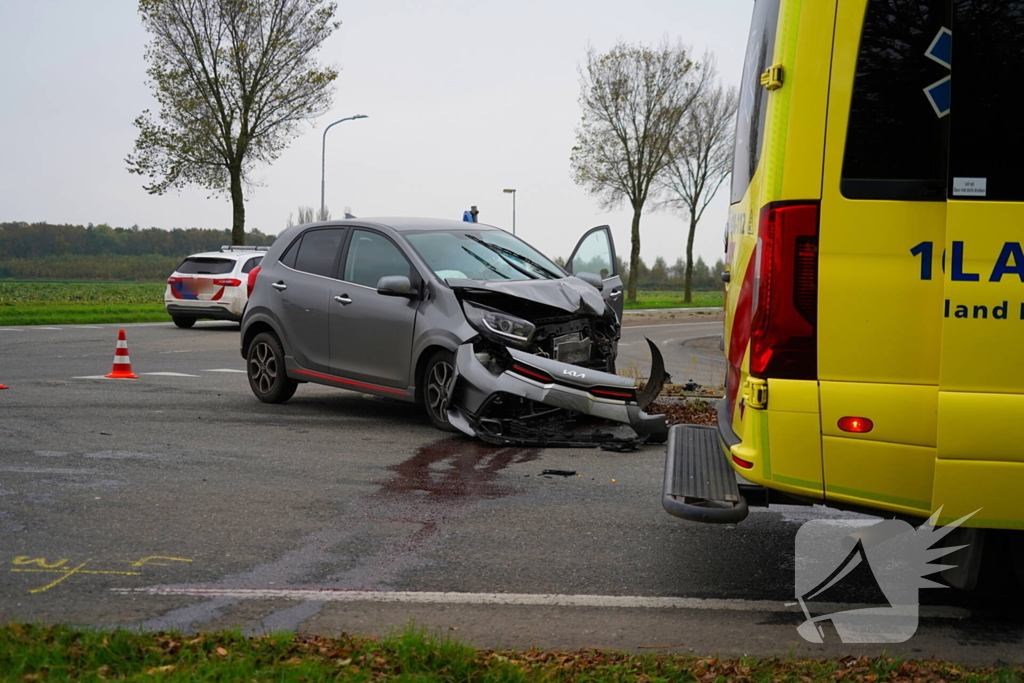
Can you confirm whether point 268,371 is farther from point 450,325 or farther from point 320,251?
point 450,325

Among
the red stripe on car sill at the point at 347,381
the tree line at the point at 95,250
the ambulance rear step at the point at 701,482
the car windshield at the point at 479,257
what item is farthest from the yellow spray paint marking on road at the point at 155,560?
the tree line at the point at 95,250

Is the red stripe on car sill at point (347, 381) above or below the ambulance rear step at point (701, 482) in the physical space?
below

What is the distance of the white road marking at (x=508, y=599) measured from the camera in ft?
14.2

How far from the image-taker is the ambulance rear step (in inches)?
163

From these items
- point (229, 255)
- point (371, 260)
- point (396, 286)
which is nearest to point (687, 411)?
point (396, 286)

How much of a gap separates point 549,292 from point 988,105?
5.27m

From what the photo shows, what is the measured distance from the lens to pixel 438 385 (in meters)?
8.61

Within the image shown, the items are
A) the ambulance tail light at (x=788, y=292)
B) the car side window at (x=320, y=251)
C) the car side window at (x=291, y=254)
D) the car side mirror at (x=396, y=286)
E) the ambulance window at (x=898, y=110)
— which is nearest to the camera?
the ambulance window at (x=898, y=110)

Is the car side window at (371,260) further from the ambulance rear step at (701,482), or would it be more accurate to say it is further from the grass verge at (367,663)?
the grass verge at (367,663)

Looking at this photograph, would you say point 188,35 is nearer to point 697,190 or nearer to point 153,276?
point 697,190

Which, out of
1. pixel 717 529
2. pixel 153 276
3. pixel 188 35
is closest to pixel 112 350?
pixel 717 529

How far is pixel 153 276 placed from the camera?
238 ft

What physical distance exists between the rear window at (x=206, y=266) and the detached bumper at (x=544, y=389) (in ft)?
51.2

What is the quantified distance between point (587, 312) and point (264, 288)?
3243mm
